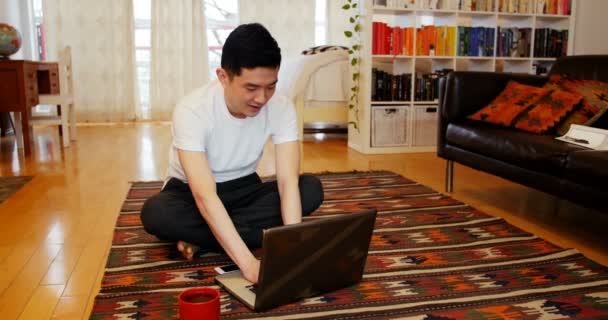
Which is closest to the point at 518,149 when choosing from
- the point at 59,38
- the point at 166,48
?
the point at 166,48

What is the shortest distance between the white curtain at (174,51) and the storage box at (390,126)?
2.53 meters

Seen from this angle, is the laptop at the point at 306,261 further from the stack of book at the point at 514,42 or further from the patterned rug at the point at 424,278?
the stack of book at the point at 514,42

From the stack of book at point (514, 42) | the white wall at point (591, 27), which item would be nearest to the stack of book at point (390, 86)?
the stack of book at point (514, 42)

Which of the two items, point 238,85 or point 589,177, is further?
point 589,177

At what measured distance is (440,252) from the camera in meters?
1.73

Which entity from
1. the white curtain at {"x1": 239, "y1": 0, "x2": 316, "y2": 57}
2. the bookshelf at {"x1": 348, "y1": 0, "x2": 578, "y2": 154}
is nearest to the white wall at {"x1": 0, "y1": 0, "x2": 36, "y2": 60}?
the white curtain at {"x1": 239, "y1": 0, "x2": 316, "y2": 57}

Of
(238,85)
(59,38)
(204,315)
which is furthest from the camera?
(59,38)

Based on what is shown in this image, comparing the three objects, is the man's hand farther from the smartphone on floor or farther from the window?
the window

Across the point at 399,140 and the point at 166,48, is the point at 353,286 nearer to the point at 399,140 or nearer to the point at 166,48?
the point at 399,140

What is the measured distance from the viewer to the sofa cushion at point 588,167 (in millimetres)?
1648

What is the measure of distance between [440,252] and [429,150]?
2296mm

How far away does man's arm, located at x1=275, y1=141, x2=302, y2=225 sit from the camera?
4.73 ft

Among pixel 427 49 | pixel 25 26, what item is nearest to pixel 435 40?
pixel 427 49

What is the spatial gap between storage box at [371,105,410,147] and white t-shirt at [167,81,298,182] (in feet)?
7.54
